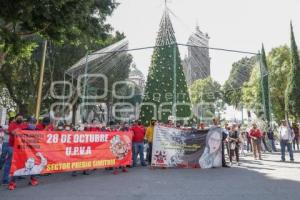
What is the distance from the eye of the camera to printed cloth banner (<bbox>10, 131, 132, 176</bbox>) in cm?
841

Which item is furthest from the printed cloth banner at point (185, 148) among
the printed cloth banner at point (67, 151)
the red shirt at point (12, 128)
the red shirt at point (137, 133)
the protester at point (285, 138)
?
the red shirt at point (12, 128)

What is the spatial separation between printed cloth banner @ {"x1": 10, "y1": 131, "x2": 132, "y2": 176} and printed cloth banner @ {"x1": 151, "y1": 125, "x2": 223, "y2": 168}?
1.24m

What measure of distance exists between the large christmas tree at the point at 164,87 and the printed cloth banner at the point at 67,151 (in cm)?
1148

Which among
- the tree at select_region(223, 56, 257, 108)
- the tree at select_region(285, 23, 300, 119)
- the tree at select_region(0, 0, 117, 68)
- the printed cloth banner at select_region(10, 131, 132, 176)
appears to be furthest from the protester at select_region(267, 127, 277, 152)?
A: the tree at select_region(223, 56, 257, 108)

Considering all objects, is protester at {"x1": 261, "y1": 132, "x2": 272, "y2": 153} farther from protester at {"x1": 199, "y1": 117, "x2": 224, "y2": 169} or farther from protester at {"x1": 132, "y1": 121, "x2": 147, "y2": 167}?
protester at {"x1": 132, "y1": 121, "x2": 147, "y2": 167}

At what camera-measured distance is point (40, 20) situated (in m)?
9.80

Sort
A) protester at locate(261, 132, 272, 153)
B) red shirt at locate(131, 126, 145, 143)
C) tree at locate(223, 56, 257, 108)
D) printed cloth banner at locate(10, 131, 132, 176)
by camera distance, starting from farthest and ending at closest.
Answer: tree at locate(223, 56, 257, 108)
protester at locate(261, 132, 272, 153)
red shirt at locate(131, 126, 145, 143)
printed cloth banner at locate(10, 131, 132, 176)

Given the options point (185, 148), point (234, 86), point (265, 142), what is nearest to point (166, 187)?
point (185, 148)

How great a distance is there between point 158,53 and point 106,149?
1460 cm

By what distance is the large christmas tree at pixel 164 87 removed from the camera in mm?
23312

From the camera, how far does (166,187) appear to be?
8.15m

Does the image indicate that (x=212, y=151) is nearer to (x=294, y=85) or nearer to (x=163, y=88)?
(x=163, y=88)

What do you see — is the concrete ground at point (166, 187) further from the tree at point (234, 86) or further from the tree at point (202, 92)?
the tree at point (234, 86)

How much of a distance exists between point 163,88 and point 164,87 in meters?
0.13
